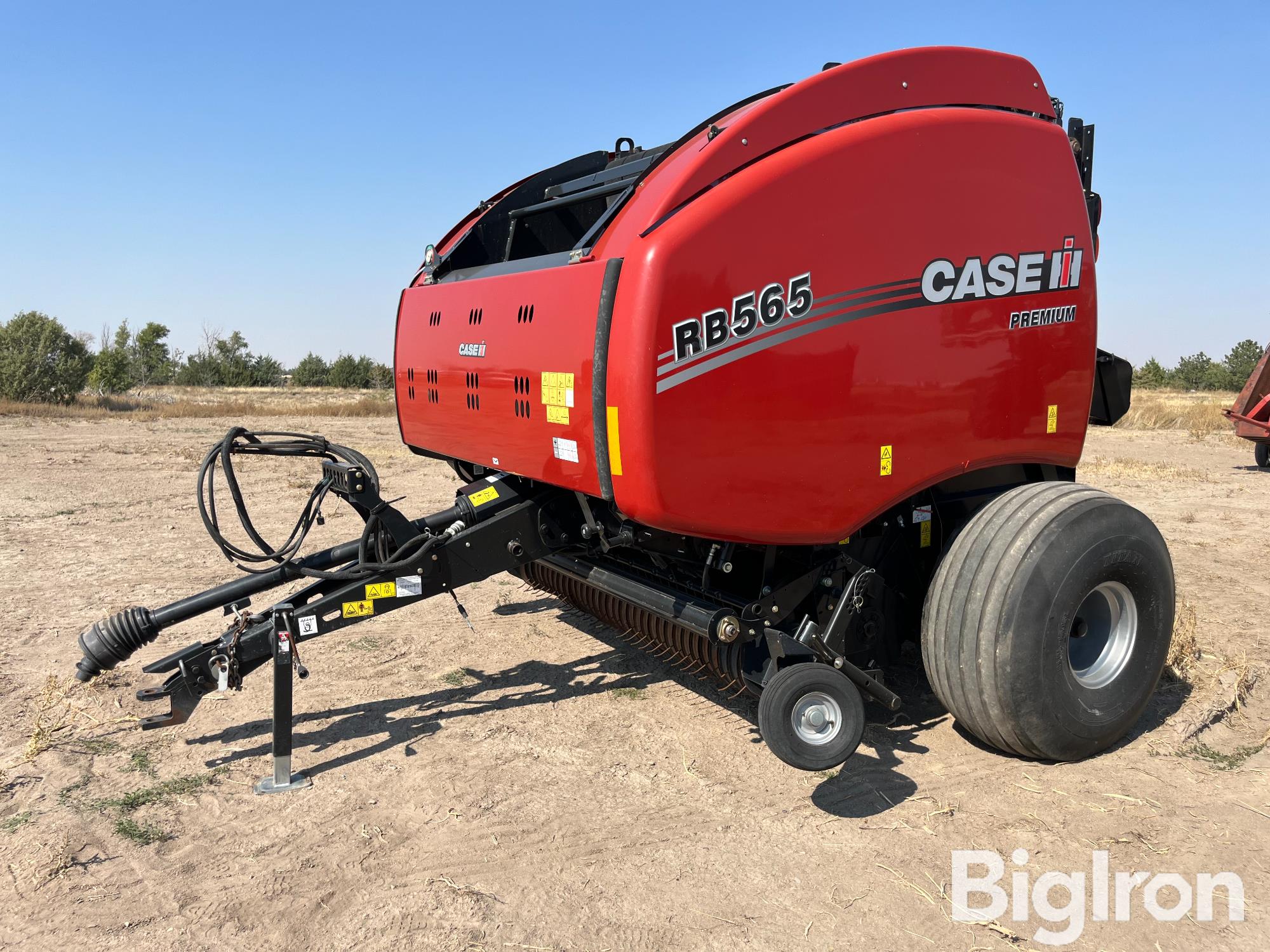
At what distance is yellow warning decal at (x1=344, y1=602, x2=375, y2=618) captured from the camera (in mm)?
3749

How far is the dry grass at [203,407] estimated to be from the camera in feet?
76.1

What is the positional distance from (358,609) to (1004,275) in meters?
2.99

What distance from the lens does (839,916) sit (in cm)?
289

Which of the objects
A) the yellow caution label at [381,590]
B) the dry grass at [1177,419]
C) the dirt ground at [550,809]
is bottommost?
the dirt ground at [550,809]

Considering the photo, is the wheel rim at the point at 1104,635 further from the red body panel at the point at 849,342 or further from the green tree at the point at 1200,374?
the green tree at the point at 1200,374

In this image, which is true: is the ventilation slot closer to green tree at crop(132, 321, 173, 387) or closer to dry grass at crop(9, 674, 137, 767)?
dry grass at crop(9, 674, 137, 767)

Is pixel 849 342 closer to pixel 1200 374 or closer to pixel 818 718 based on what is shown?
pixel 818 718

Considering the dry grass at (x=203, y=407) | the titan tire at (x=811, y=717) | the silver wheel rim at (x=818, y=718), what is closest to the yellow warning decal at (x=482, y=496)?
the titan tire at (x=811, y=717)

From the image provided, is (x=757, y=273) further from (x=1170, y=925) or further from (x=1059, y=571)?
(x=1170, y=925)

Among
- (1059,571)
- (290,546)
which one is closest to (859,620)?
(1059,571)

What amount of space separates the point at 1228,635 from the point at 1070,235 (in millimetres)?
3062

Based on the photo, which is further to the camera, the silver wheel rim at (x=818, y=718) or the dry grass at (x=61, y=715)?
the dry grass at (x=61, y=715)

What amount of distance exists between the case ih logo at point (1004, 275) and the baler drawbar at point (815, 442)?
0.04ft

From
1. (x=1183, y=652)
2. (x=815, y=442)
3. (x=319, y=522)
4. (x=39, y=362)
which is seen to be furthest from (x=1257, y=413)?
(x=39, y=362)
